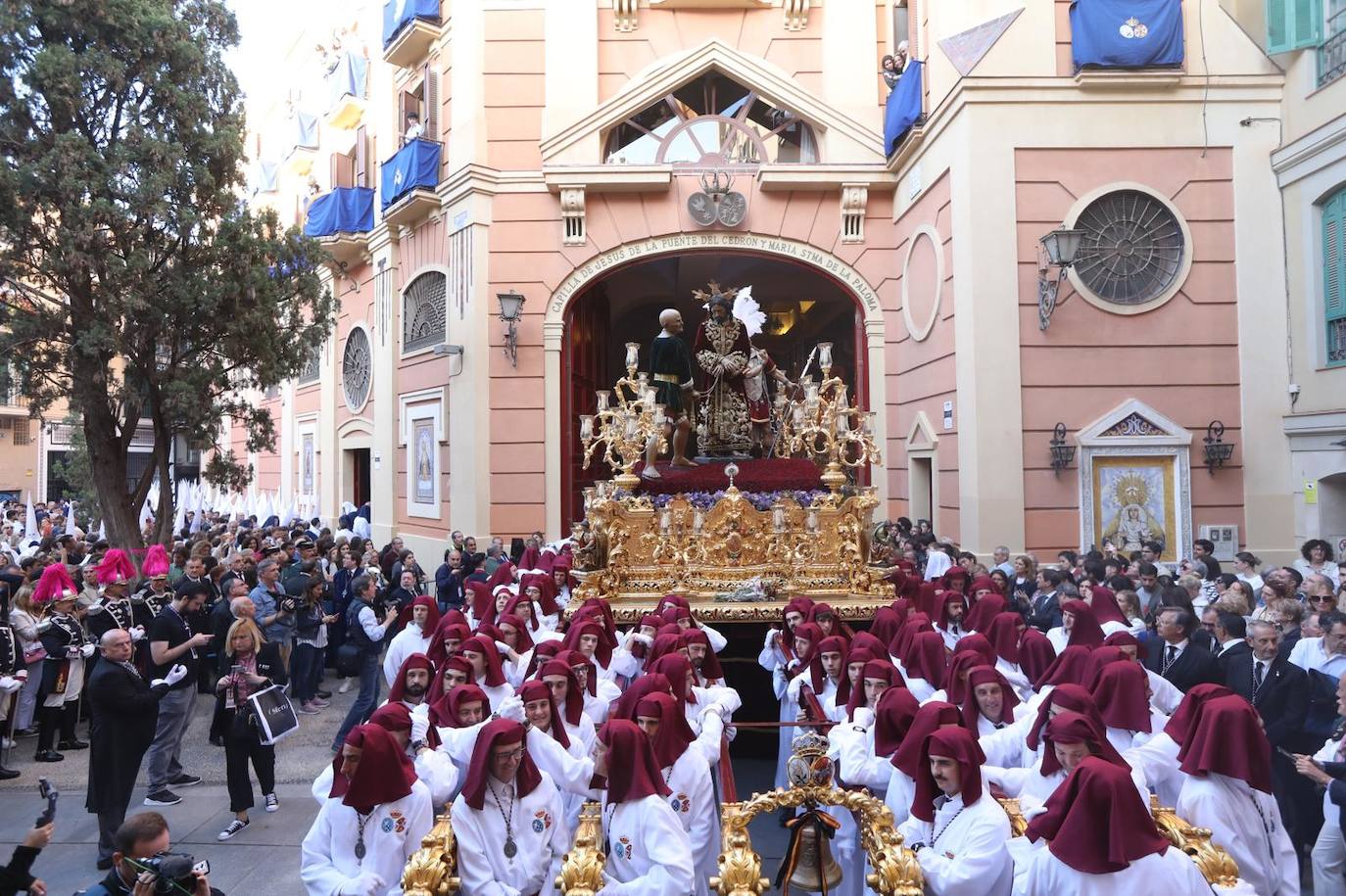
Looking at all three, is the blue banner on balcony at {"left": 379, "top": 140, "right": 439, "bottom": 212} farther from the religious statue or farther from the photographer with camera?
the photographer with camera

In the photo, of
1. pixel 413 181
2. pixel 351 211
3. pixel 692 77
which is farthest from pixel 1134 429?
pixel 351 211

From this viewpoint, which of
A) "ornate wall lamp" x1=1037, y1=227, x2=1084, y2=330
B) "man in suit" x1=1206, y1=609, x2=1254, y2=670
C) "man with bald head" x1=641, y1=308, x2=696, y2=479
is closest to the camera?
"man in suit" x1=1206, y1=609, x2=1254, y2=670

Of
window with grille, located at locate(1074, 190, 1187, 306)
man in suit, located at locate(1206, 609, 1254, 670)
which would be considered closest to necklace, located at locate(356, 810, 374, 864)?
man in suit, located at locate(1206, 609, 1254, 670)

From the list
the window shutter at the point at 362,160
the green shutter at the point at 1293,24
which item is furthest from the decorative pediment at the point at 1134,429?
the window shutter at the point at 362,160

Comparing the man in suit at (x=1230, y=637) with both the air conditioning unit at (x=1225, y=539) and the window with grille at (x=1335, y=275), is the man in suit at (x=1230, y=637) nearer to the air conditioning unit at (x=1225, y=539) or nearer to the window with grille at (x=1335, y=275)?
the air conditioning unit at (x=1225, y=539)

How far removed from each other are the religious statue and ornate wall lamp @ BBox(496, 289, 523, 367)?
4847 millimetres

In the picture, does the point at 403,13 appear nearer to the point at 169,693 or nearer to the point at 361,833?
the point at 169,693

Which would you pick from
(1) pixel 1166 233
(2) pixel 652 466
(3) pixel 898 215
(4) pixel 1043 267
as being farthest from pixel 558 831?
(3) pixel 898 215

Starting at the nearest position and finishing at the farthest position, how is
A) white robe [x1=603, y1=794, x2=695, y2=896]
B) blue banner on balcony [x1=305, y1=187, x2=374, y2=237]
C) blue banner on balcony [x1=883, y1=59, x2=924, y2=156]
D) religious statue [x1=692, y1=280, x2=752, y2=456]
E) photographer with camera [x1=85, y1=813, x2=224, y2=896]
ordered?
photographer with camera [x1=85, y1=813, x2=224, y2=896] < white robe [x1=603, y1=794, x2=695, y2=896] < religious statue [x1=692, y1=280, x2=752, y2=456] < blue banner on balcony [x1=883, y1=59, x2=924, y2=156] < blue banner on balcony [x1=305, y1=187, x2=374, y2=237]

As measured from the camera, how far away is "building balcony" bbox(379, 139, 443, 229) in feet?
57.8

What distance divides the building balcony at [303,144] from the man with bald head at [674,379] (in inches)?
695

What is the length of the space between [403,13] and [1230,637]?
1763cm

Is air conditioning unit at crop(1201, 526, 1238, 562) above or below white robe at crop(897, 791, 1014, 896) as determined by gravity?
above

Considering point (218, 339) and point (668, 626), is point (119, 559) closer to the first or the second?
point (218, 339)
